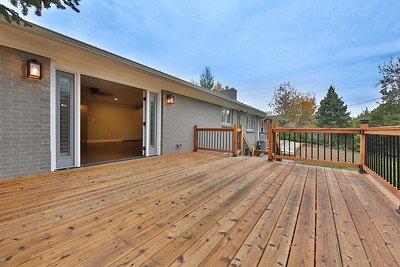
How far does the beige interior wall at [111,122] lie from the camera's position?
427 inches

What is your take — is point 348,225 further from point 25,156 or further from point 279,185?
point 25,156

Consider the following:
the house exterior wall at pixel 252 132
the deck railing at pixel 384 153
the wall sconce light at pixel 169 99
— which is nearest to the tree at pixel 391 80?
the house exterior wall at pixel 252 132

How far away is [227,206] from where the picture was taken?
2.25 m

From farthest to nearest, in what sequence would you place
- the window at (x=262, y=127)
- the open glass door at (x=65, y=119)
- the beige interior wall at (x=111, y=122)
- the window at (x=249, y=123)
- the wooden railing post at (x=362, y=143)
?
the window at (x=262, y=127) < the window at (x=249, y=123) < the beige interior wall at (x=111, y=122) < the wooden railing post at (x=362, y=143) < the open glass door at (x=65, y=119)

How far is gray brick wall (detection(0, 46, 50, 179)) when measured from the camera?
3.13 metres

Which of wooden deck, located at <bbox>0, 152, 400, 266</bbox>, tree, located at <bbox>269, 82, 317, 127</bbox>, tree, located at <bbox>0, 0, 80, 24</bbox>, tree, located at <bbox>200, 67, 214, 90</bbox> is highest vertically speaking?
tree, located at <bbox>200, 67, 214, 90</bbox>

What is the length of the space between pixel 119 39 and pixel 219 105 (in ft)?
35.0

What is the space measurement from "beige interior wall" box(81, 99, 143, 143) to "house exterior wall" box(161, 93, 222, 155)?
6.25 m

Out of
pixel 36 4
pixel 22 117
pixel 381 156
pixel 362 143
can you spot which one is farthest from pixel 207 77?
pixel 36 4

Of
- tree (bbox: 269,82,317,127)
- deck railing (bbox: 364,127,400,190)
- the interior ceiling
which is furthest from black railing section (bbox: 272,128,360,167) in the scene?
tree (bbox: 269,82,317,127)

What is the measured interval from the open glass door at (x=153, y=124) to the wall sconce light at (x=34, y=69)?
2751 mm

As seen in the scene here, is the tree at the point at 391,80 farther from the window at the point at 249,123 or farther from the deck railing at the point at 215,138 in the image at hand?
the deck railing at the point at 215,138

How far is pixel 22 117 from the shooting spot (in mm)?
3318

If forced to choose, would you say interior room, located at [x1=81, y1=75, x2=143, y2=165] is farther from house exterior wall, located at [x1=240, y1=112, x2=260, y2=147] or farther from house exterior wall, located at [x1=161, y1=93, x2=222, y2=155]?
house exterior wall, located at [x1=240, y1=112, x2=260, y2=147]
